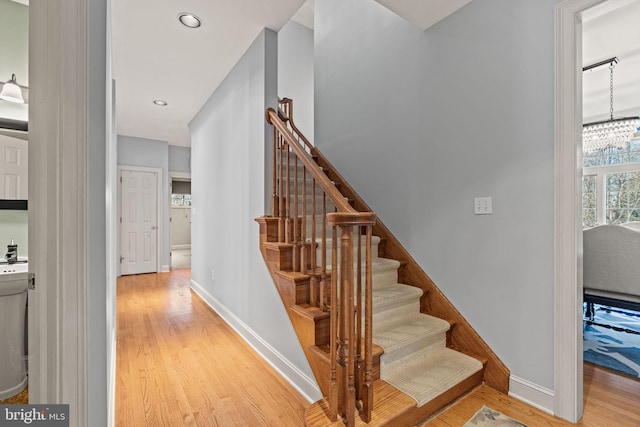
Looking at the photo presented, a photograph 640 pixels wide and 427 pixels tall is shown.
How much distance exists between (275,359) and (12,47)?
2.74m

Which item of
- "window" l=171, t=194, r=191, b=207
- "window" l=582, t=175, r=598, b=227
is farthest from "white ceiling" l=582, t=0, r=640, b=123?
"window" l=171, t=194, r=191, b=207

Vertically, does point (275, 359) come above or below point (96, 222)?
below

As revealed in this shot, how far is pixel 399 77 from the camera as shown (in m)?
2.69

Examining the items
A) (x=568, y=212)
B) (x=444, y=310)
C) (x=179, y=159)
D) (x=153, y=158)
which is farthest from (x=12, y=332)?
(x=179, y=159)

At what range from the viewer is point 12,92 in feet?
5.79

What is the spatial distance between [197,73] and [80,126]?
2904 millimetres

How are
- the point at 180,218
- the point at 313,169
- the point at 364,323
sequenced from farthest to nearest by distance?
1. the point at 180,218
2. the point at 313,169
3. the point at 364,323

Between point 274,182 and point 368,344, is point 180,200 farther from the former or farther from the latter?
point 368,344

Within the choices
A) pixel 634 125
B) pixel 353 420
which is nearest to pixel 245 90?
pixel 353 420

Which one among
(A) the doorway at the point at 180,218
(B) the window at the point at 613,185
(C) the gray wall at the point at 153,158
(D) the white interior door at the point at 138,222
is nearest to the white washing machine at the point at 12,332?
(D) the white interior door at the point at 138,222

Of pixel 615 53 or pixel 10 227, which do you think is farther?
pixel 615 53

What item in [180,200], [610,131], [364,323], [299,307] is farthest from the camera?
[180,200]

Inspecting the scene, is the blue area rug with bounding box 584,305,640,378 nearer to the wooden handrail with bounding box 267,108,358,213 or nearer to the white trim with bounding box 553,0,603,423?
the white trim with bounding box 553,0,603,423

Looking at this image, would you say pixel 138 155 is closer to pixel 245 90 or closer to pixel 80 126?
pixel 245 90
